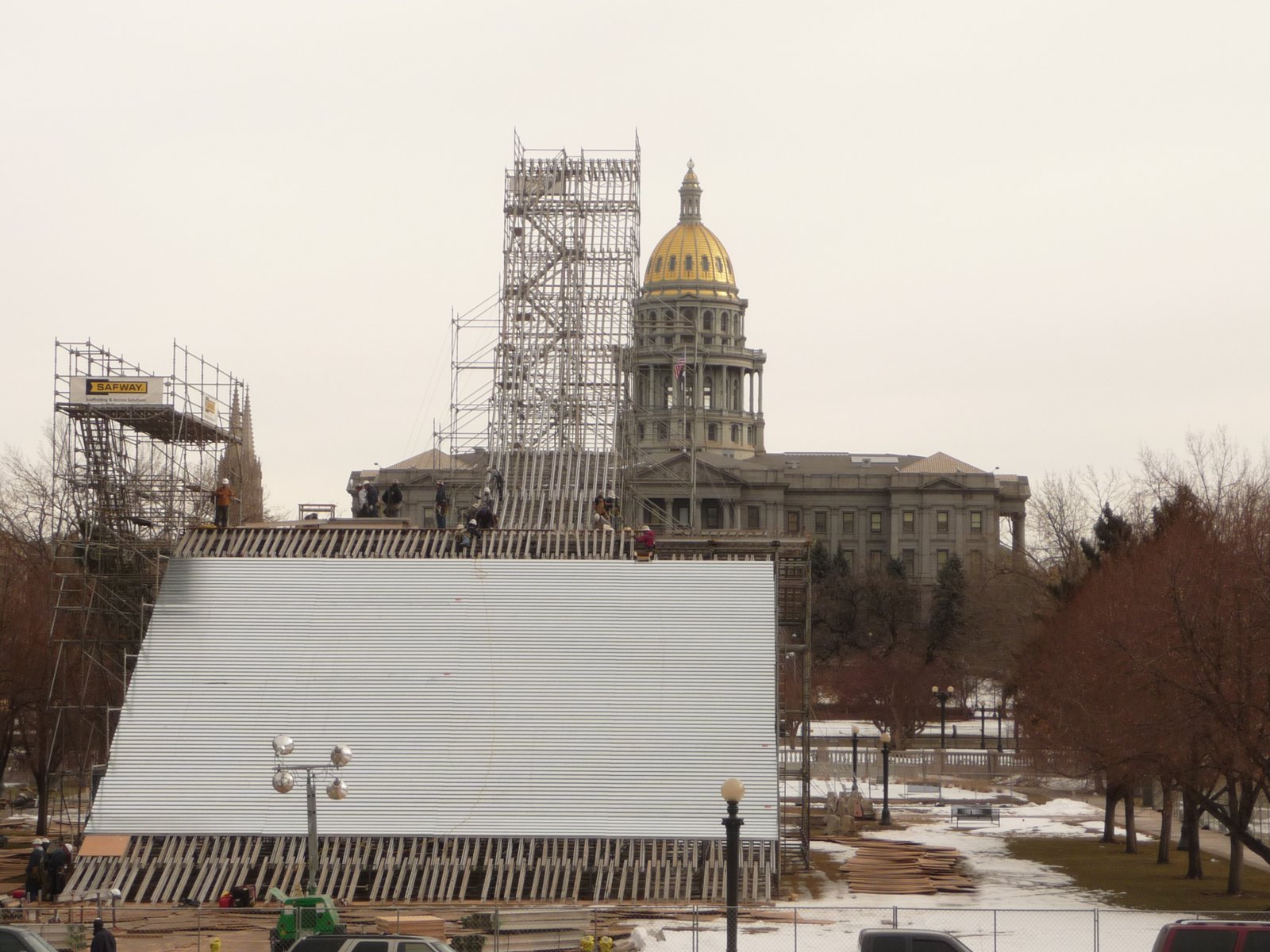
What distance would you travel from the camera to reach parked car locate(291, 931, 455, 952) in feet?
71.7

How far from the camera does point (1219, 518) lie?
5359cm

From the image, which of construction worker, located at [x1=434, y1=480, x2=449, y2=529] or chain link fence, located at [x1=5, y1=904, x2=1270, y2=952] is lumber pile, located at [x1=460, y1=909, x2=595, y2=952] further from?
construction worker, located at [x1=434, y1=480, x2=449, y2=529]

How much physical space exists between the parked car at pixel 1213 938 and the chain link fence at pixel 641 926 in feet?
13.7

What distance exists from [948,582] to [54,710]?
7733 cm

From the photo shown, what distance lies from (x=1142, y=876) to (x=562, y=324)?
23450 millimetres

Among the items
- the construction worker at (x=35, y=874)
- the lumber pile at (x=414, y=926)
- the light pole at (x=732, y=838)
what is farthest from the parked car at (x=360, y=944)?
the construction worker at (x=35, y=874)

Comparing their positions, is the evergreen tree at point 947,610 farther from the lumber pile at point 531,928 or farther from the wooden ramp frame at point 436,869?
the lumber pile at point 531,928

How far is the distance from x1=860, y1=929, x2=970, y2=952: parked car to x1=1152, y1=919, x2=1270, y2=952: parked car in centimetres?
251

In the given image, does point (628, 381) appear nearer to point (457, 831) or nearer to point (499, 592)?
point (499, 592)

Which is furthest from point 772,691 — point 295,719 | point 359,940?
point 359,940

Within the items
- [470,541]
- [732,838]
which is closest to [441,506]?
[470,541]

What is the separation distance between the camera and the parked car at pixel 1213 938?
880 inches

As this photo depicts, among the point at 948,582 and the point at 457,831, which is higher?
the point at 948,582

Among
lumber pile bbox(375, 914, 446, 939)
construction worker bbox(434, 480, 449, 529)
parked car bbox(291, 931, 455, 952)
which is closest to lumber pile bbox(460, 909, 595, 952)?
lumber pile bbox(375, 914, 446, 939)
